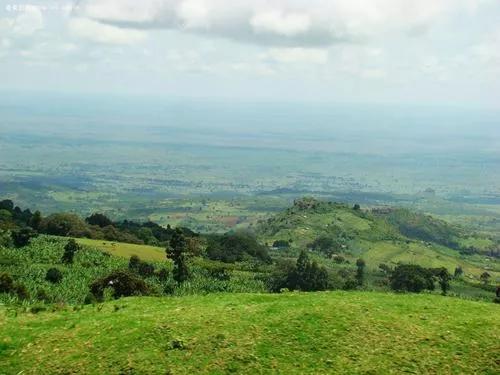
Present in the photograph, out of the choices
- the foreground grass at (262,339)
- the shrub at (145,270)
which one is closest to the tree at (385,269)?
the shrub at (145,270)

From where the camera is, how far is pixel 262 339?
2430cm

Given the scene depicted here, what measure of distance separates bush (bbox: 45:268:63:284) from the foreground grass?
2637 cm

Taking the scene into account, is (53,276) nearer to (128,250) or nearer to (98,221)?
(128,250)

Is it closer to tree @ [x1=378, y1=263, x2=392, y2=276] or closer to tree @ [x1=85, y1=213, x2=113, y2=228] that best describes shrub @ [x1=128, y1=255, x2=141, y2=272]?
tree @ [x1=85, y1=213, x2=113, y2=228]

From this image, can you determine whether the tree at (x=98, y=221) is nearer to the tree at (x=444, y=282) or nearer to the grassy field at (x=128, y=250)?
the grassy field at (x=128, y=250)

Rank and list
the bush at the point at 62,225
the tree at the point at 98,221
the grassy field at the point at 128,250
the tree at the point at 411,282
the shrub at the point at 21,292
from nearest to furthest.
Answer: the shrub at the point at 21,292 < the tree at the point at 411,282 < the grassy field at the point at 128,250 < the bush at the point at 62,225 < the tree at the point at 98,221

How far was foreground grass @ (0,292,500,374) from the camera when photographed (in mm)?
22453

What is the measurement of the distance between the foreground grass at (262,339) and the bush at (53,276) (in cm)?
2637

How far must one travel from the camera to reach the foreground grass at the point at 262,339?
73.7 feet

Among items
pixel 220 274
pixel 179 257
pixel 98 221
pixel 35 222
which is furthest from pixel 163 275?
pixel 98 221

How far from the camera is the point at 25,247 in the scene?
72438 millimetres

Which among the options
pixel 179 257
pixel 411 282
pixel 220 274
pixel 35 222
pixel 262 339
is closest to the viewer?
pixel 262 339

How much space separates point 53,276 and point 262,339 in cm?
3712

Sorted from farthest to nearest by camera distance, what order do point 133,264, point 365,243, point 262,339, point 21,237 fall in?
point 365,243
point 21,237
point 133,264
point 262,339
